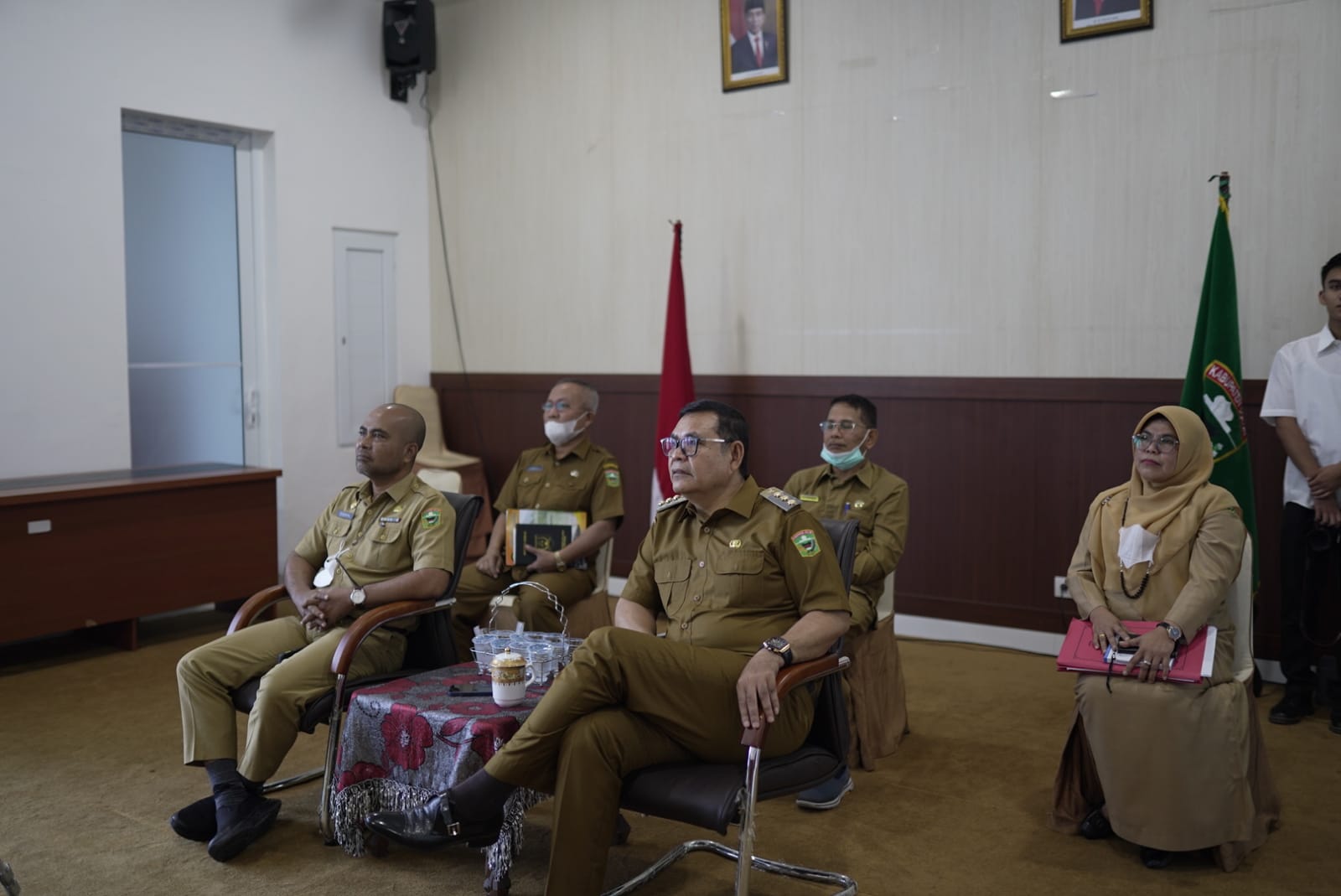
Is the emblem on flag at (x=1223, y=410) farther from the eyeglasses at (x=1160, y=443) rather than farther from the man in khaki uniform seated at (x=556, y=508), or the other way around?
the man in khaki uniform seated at (x=556, y=508)

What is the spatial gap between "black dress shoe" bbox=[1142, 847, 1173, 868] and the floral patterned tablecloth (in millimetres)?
1578

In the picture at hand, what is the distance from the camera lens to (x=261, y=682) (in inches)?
131

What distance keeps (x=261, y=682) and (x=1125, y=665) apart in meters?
2.32

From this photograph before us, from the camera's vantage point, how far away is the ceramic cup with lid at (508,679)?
2963mm

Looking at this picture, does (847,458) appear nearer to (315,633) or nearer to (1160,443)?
(1160,443)

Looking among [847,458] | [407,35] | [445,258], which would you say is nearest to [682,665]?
[847,458]

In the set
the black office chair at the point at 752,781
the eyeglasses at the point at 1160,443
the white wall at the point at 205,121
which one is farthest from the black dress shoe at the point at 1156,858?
the white wall at the point at 205,121

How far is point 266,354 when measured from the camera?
21.8 feet

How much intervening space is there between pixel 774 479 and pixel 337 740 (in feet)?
10.4

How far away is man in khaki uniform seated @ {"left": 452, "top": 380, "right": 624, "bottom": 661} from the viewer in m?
4.34

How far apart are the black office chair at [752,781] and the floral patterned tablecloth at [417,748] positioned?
14.0 inches

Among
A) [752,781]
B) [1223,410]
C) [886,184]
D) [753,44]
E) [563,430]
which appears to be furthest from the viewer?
[753,44]

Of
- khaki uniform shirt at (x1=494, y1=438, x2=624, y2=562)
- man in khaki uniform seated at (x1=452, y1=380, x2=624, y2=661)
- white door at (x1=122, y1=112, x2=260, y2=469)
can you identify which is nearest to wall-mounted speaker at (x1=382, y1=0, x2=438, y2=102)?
Result: white door at (x1=122, y1=112, x2=260, y2=469)

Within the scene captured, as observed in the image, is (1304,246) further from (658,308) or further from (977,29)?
(658,308)
